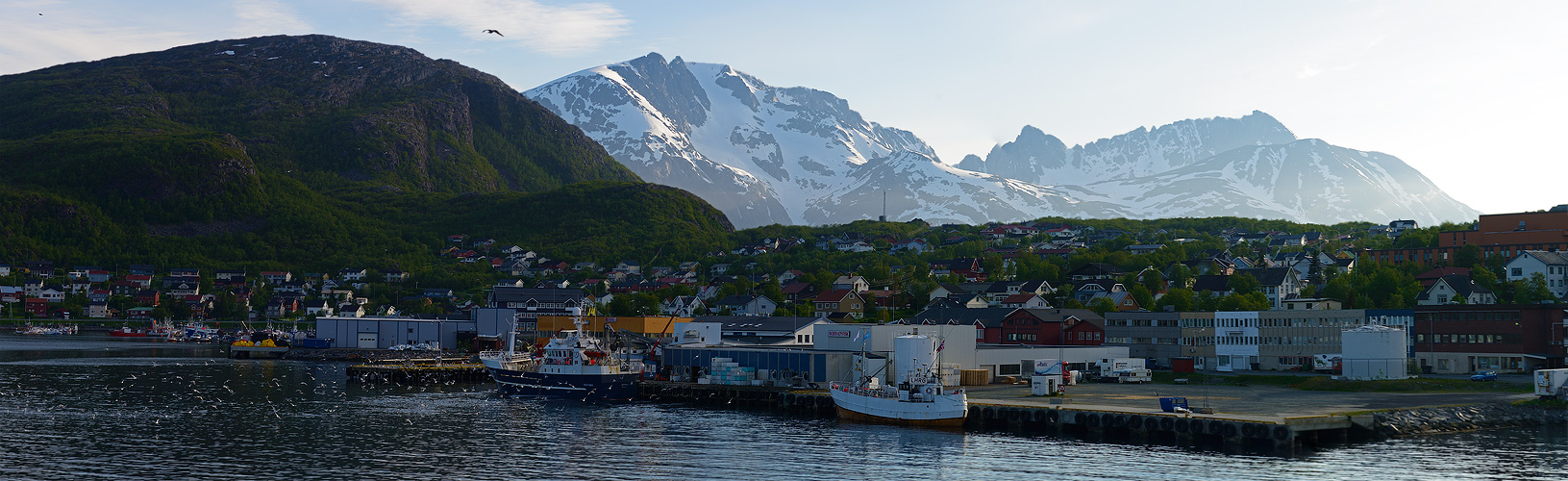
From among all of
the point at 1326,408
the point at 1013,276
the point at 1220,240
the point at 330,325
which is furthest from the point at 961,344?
the point at 1220,240

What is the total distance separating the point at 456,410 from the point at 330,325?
258 feet

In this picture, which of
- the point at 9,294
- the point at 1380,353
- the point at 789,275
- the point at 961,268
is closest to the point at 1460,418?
the point at 1380,353

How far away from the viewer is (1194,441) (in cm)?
5519

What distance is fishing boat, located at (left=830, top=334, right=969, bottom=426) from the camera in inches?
2445

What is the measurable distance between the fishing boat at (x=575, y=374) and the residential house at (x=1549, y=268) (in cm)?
9054

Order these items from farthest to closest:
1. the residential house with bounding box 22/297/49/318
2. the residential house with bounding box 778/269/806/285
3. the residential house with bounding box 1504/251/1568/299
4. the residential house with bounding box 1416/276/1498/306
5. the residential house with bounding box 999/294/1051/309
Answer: the residential house with bounding box 22/297/49/318 < the residential house with bounding box 778/269/806/285 < the residential house with bounding box 999/294/1051/309 < the residential house with bounding box 1504/251/1568/299 < the residential house with bounding box 1416/276/1498/306

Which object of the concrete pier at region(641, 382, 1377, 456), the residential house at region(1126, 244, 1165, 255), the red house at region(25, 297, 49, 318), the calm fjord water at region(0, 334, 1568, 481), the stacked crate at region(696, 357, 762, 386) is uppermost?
the residential house at region(1126, 244, 1165, 255)

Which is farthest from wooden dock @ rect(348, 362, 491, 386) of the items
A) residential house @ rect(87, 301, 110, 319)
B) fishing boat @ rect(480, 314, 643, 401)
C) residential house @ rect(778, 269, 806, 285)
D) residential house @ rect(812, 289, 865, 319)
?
residential house @ rect(87, 301, 110, 319)

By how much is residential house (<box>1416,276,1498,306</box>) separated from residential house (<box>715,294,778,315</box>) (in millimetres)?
75326

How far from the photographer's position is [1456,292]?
10712 cm

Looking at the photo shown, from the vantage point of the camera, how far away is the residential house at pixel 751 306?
149 m

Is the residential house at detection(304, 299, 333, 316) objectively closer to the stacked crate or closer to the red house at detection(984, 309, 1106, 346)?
the red house at detection(984, 309, 1106, 346)

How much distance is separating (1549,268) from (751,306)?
89.4 meters

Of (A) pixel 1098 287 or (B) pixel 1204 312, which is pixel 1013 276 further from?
(B) pixel 1204 312
